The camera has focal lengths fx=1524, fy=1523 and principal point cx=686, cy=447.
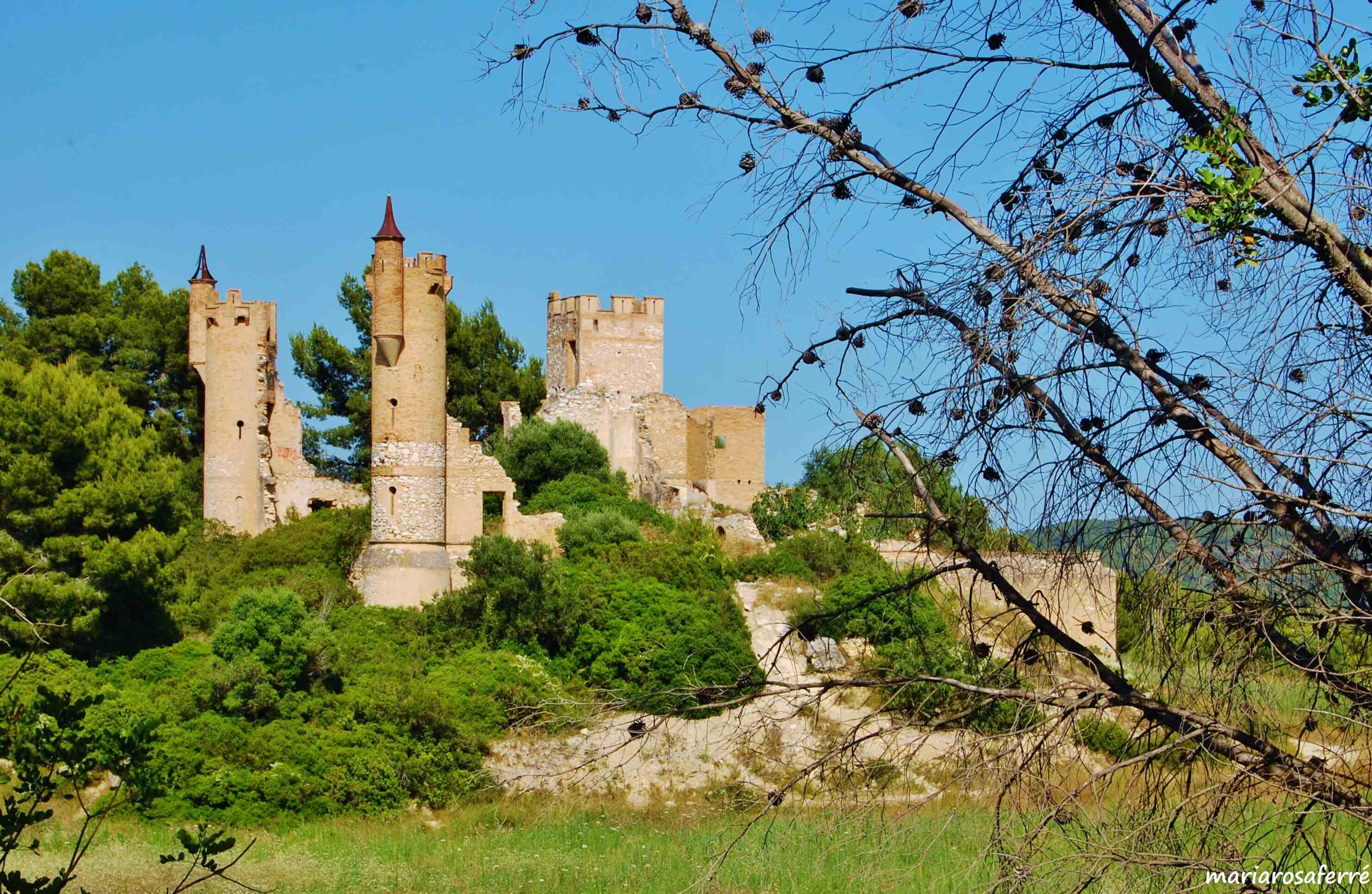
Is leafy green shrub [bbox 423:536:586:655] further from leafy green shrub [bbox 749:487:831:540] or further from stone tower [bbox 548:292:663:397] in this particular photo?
stone tower [bbox 548:292:663:397]

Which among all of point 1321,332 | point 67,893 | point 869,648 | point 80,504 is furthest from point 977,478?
point 80,504

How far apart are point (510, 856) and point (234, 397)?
56.7 ft

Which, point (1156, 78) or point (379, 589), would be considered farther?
point (379, 589)

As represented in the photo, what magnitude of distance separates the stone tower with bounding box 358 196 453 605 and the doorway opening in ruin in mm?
1884

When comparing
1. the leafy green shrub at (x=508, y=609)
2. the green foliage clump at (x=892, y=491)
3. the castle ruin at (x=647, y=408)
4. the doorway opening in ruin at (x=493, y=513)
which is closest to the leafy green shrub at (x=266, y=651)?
the leafy green shrub at (x=508, y=609)

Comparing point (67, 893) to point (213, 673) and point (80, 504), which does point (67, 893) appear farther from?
point (80, 504)

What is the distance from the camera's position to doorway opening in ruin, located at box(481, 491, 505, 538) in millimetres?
26609

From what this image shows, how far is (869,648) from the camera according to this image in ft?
70.5

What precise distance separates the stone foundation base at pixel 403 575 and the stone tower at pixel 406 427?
0.03 ft

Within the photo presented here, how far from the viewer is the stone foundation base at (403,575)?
23328mm

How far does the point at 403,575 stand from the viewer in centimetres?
2347

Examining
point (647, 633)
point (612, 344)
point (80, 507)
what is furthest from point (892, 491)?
point (612, 344)

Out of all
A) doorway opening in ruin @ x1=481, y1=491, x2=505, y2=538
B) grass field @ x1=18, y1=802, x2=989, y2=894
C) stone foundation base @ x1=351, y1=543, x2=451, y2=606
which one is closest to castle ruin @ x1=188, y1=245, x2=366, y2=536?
doorway opening in ruin @ x1=481, y1=491, x2=505, y2=538

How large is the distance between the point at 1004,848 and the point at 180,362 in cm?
2925
